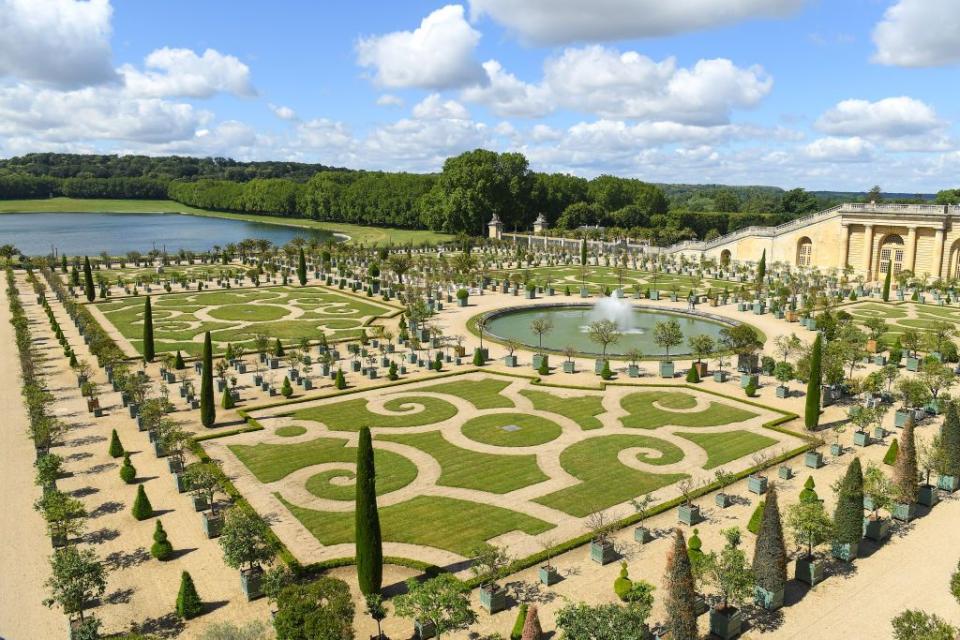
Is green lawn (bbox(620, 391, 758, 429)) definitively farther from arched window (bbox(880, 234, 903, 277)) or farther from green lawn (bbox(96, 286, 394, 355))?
arched window (bbox(880, 234, 903, 277))

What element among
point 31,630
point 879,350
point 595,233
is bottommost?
point 31,630

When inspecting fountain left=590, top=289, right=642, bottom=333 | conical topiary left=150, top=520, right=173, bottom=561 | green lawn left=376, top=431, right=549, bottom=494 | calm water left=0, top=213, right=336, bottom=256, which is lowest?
conical topiary left=150, top=520, right=173, bottom=561

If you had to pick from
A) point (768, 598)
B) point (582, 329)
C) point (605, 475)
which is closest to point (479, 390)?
point (605, 475)

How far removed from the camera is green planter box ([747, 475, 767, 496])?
28.6 metres

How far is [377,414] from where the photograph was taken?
125ft

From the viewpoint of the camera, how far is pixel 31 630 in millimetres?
19875

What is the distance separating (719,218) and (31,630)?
140 metres

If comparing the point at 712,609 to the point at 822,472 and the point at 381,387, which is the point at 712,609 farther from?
the point at 381,387

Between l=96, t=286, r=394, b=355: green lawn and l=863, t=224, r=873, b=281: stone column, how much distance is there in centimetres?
6434

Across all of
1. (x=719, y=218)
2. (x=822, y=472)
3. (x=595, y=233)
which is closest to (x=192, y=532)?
(x=822, y=472)

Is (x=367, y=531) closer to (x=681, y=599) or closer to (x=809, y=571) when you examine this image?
(x=681, y=599)

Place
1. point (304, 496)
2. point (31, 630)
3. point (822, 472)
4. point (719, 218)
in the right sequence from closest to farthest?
1. point (31, 630)
2. point (304, 496)
3. point (822, 472)
4. point (719, 218)

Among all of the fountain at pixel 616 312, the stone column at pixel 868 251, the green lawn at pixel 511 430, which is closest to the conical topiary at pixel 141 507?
the green lawn at pixel 511 430

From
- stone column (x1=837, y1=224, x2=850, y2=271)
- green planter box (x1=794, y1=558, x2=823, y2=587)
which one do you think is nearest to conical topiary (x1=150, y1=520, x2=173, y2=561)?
green planter box (x1=794, y1=558, x2=823, y2=587)
